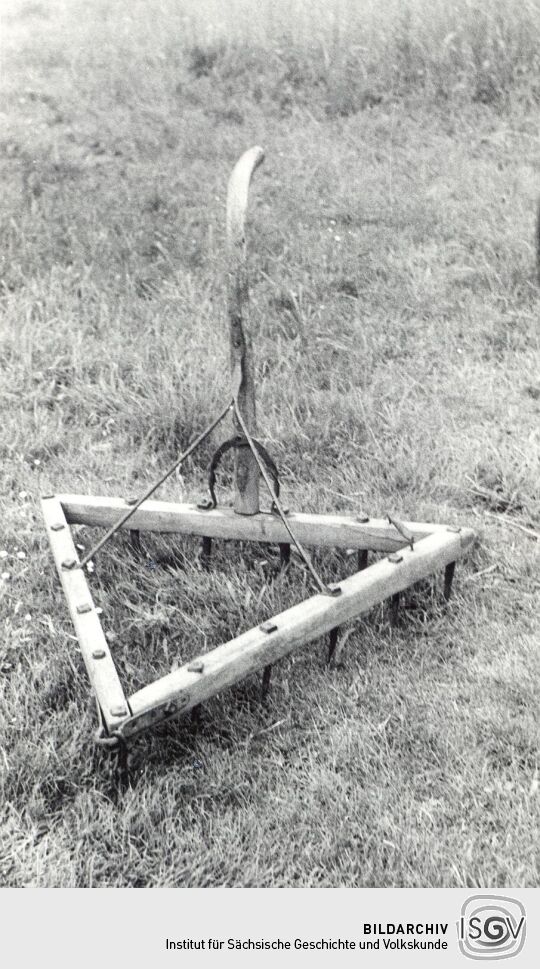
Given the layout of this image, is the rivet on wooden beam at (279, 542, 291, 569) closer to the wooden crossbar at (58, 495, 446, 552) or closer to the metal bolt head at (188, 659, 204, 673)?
the wooden crossbar at (58, 495, 446, 552)

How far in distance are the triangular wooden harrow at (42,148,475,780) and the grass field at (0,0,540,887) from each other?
16 centimetres

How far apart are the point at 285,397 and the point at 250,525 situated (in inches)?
42.9

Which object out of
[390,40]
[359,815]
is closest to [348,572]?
[359,815]

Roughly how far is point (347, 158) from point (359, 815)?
4.51 metres

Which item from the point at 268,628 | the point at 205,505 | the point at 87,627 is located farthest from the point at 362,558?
the point at 87,627

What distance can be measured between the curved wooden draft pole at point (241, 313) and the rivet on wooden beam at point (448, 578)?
0.63 meters

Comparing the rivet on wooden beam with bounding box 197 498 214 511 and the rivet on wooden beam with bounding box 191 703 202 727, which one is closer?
the rivet on wooden beam with bounding box 191 703 202 727

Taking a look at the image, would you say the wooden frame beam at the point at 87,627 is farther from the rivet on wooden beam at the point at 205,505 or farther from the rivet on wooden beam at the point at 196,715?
the rivet on wooden beam at the point at 205,505

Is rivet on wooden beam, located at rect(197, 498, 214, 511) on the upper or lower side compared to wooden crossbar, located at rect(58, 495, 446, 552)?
upper

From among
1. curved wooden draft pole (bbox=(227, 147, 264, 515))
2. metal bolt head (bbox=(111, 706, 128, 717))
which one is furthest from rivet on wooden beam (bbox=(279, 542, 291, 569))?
metal bolt head (bbox=(111, 706, 128, 717))

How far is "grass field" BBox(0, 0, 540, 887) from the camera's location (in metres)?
2.29
